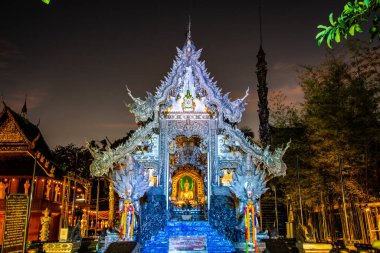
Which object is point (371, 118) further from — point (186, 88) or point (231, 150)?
point (186, 88)

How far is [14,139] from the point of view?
66.8ft

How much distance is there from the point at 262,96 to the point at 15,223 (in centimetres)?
2195

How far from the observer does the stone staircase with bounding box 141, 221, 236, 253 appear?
31.5 feet

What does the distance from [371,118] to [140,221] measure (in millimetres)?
8910

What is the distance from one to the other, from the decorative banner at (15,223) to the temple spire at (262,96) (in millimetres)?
18939

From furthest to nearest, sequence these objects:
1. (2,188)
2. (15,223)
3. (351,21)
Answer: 1. (2,188)
2. (15,223)
3. (351,21)

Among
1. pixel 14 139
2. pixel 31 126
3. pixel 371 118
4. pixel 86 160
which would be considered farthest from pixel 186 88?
pixel 86 160

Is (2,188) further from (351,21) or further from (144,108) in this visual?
(351,21)

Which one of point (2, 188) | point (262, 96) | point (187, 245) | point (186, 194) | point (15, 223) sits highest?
point (262, 96)

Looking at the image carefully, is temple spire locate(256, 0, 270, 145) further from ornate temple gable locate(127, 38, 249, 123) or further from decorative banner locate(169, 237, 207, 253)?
decorative banner locate(169, 237, 207, 253)

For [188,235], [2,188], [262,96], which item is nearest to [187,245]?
[188,235]

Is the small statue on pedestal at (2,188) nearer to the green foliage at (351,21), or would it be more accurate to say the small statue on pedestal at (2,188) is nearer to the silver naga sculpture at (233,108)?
the silver naga sculpture at (233,108)

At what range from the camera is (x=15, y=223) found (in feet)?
20.6

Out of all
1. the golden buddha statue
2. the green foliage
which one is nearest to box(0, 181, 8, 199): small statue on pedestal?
the golden buddha statue
